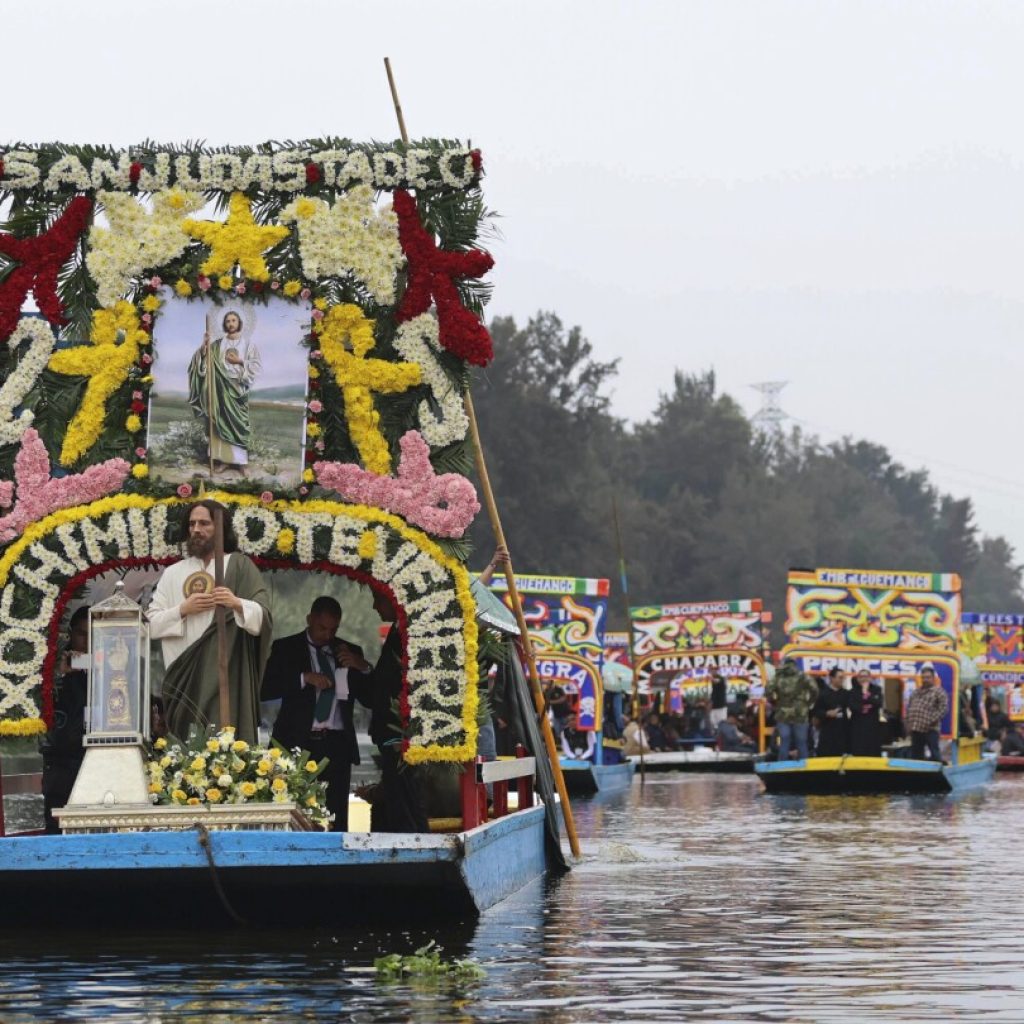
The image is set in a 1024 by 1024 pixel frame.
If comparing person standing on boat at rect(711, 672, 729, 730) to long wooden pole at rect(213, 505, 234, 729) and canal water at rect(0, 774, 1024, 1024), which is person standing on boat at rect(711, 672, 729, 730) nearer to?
canal water at rect(0, 774, 1024, 1024)

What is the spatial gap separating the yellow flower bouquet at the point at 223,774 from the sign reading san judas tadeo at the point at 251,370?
934 mm

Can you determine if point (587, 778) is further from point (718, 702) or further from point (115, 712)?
point (115, 712)

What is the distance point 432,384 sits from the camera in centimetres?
1426

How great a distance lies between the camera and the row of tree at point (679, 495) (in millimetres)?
85125

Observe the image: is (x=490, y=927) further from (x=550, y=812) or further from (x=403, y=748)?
(x=550, y=812)

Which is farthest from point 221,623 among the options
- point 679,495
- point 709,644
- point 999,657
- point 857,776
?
point 679,495

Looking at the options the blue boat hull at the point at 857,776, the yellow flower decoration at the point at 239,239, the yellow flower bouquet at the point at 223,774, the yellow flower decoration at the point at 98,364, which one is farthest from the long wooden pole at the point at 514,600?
the blue boat hull at the point at 857,776

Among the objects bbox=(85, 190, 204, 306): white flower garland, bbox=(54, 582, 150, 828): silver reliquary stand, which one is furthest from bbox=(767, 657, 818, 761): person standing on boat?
bbox=(54, 582, 150, 828): silver reliquary stand

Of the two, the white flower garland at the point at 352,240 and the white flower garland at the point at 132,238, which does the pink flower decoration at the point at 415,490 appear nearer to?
the white flower garland at the point at 352,240

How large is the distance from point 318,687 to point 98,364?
90.8 inches

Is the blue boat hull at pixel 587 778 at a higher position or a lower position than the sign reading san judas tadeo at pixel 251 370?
lower

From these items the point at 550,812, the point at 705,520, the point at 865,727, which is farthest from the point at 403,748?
the point at 705,520

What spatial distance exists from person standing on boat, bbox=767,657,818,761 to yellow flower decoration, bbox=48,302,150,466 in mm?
23496

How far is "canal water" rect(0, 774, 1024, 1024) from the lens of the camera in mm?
10289
